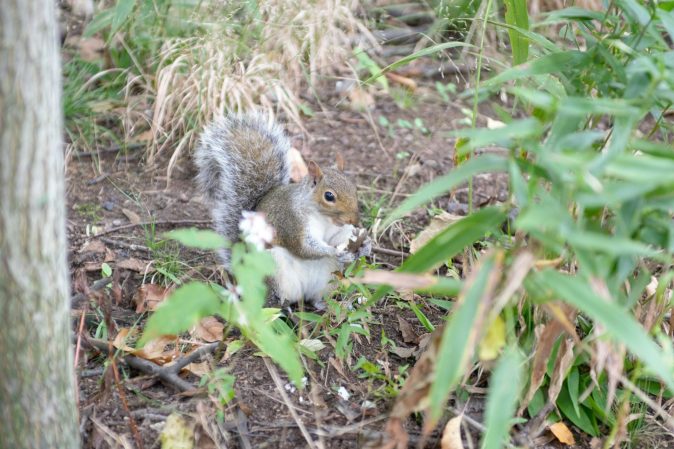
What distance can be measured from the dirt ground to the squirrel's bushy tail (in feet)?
0.58

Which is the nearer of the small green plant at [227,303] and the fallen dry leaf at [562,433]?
the small green plant at [227,303]

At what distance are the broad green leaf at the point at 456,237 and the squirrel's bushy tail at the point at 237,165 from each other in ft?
3.99

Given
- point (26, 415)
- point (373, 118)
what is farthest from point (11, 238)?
point (373, 118)

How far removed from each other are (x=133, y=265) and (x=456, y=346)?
1.70 m

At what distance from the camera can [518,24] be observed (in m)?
2.22

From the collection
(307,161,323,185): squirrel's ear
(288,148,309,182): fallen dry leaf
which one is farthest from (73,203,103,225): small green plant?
(307,161,323,185): squirrel's ear

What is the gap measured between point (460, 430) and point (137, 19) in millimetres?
2352

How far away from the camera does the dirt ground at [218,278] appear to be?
1957 mm

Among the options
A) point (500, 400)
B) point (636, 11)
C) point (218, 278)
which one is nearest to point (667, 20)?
point (636, 11)

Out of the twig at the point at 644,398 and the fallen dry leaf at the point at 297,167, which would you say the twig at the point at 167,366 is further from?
the fallen dry leaf at the point at 297,167

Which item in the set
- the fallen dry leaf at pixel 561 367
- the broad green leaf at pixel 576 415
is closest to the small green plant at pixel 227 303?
the fallen dry leaf at pixel 561 367

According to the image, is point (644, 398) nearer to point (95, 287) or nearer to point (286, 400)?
point (286, 400)

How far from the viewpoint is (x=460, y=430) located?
206 centimetres

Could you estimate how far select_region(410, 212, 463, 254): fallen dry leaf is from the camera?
284 centimetres
